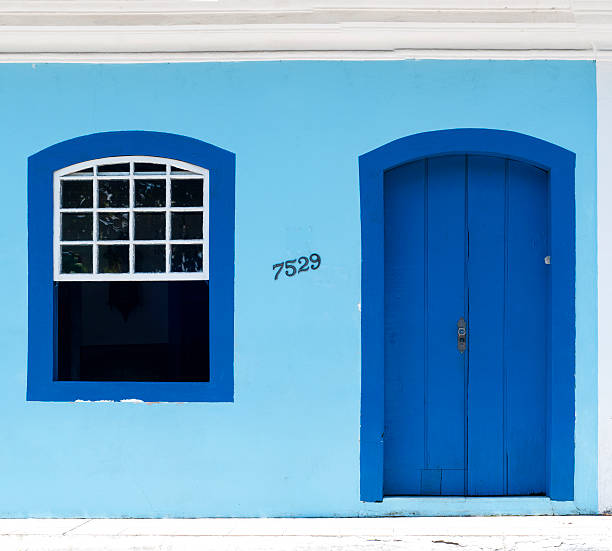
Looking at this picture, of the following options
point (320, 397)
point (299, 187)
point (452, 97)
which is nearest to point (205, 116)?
point (299, 187)

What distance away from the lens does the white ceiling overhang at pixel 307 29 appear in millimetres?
4758

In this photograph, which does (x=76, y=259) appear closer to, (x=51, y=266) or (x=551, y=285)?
(x=51, y=266)

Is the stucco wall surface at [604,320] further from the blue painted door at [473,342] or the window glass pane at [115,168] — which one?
the window glass pane at [115,168]

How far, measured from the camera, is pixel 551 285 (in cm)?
487

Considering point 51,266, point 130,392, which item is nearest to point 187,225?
point 51,266

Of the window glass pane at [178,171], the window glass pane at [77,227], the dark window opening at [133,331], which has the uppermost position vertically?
the window glass pane at [178,171]

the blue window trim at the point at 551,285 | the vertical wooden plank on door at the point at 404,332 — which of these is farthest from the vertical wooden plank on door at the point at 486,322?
the vertical wooden plank on door at the point at 404,332

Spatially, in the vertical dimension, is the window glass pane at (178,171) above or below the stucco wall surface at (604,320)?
above

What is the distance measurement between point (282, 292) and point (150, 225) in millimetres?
1012

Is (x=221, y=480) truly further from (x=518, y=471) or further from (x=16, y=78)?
(x=16, y=78)

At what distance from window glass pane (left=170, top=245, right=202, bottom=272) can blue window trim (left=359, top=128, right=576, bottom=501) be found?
1.11 m

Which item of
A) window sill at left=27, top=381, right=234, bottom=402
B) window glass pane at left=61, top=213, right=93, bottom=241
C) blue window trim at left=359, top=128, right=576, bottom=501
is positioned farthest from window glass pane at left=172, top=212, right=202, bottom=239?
blue window trim at left=359, top=128, right=576, bottom=501

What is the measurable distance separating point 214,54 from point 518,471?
3.41m

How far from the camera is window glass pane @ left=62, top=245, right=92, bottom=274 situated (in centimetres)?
508
